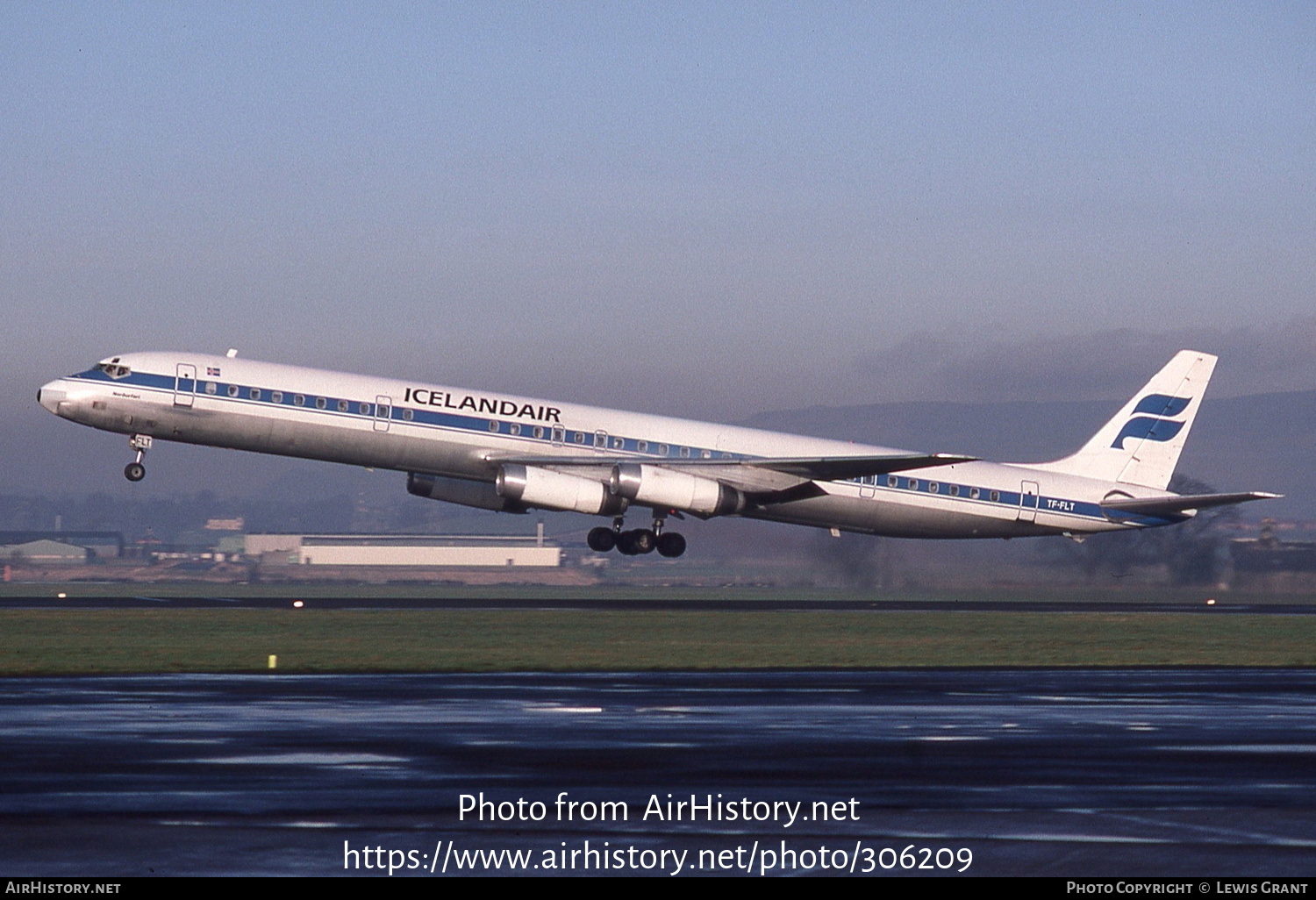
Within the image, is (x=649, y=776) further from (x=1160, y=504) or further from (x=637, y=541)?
(x=1160, y=504)

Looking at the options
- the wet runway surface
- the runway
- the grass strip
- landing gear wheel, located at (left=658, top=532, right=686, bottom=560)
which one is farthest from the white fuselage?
the wet runway surface

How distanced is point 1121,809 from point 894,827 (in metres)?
2.27

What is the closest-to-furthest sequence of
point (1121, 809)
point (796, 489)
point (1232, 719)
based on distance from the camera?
point (1121, 809)
point (1232, 719)
point (796, 489)

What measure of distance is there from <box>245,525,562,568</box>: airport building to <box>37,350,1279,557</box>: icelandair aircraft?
10129 centimetres

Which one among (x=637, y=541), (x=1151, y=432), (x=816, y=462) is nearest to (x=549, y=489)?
(x=637, y=541)

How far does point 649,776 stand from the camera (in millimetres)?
16234

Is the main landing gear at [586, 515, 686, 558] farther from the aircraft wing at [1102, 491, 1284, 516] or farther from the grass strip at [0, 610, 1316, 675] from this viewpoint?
the aircraft wing at [1102, 491, 1284, 516]

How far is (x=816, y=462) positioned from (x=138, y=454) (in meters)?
19.1

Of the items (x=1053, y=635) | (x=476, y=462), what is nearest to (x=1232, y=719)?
(x=1053, y=635)

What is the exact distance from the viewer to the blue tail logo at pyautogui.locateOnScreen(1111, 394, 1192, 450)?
191ft

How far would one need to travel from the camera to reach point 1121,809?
14602mm

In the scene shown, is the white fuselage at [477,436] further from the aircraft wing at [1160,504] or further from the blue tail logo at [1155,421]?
the blue tail logo at [1155,421]

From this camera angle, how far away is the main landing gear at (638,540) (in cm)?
5147
